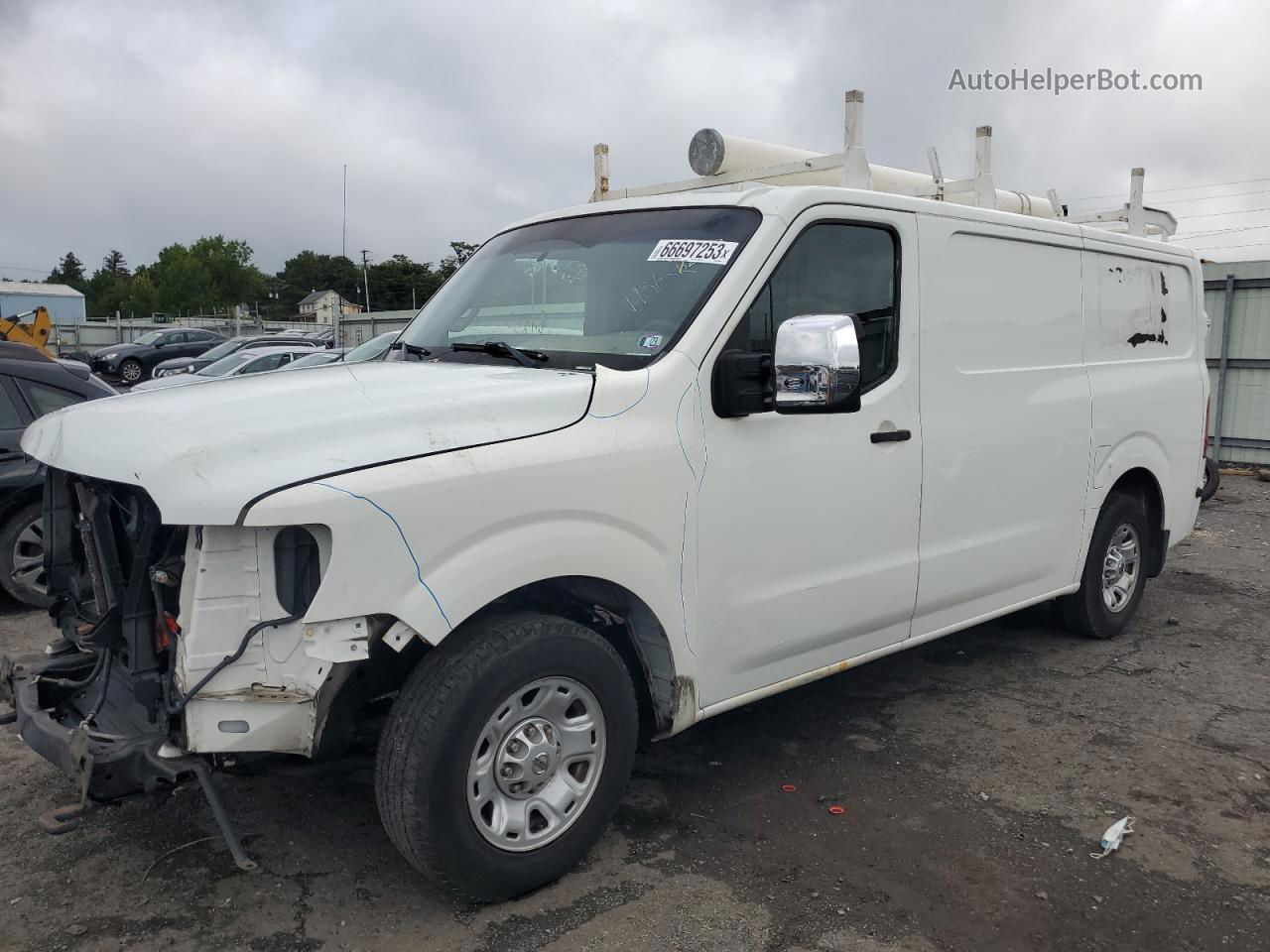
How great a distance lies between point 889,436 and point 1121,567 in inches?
106

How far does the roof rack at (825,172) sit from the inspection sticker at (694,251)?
0.76 m

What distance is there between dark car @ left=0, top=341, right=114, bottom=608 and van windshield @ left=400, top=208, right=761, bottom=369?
3.49 metres

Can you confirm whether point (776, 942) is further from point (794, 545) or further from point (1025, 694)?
point (1025, 694)

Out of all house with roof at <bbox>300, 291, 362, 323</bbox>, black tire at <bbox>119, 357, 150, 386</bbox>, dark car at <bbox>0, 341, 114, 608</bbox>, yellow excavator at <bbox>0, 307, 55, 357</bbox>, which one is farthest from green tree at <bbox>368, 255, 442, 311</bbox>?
dark car at <bbox>0, 341, 114, 608</bbox>

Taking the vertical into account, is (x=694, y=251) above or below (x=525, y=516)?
above

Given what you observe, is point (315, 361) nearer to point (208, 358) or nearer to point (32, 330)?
point (32, 330)

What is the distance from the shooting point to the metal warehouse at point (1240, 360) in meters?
12.7

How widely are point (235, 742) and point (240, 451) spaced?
76cm

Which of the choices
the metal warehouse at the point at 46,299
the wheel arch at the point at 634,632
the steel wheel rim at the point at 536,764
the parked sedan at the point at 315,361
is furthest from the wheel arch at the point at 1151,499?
the metal warehouse at the point at 46,299

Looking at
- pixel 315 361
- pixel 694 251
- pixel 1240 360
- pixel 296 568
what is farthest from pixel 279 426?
pixel 1240 360

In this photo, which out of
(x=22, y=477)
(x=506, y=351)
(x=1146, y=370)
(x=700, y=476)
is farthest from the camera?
(x=22, y=477)

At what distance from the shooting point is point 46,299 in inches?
2625

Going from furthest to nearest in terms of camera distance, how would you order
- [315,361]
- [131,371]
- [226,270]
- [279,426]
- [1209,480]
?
[226,270], [131,371], [315,361], [1209,480], [279,426]

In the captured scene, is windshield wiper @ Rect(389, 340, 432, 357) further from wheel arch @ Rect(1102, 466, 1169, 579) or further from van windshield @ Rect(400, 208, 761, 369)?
wheel arch @ Rect(1102, 466, 1169, 579)
